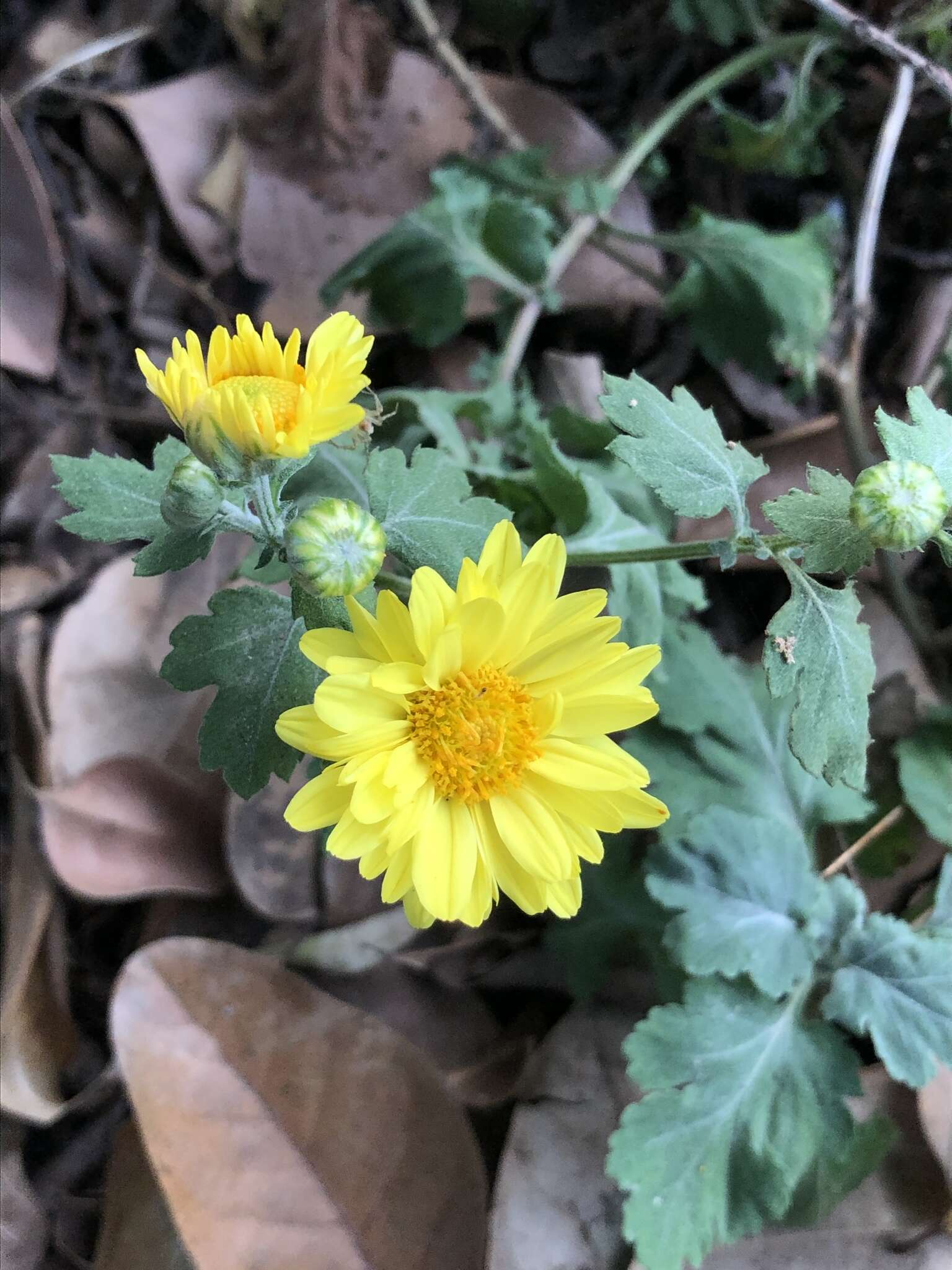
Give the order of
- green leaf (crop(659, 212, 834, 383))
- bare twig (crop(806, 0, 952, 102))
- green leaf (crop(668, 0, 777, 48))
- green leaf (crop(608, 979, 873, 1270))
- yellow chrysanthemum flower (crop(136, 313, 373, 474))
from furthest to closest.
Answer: green leaf (crop(668, 0, 777, 48)) → green leaf (crop(659, 212, 834, 383)) → bare twig (crop(806, 0, 952, 102)) → green leaf (crop(608, 979, 873, 1270)) → yellow chrysanthemum flower (crop(136, 313, 373, 474))

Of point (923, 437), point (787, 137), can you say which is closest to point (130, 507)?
point (923, 437)

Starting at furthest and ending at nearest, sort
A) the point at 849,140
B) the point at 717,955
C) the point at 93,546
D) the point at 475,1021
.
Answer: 1. the point at 849,140
2. the point at 93,546
3. the point at 475,1021
4. the point at 717,955

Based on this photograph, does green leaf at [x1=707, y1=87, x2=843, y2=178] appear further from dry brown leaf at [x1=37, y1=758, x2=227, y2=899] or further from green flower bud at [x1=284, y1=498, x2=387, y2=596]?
dry brown leaf at [x1=37, y1=758, x2=227, y2=899]

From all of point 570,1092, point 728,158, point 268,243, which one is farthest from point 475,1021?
point 728,158

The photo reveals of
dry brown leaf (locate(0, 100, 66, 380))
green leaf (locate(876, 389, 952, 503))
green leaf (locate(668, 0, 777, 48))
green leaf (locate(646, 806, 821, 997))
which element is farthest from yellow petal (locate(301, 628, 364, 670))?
green leaf (locate(668, 0, 777, 48))

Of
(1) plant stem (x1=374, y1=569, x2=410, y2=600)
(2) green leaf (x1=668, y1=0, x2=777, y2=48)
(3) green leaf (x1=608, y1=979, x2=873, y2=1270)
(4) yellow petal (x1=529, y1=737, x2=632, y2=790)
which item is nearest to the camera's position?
(4) yellow petal (x1=529, y1=737, x2=632, y2=790)

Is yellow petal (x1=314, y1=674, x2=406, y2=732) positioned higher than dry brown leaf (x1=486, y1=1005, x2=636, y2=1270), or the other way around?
yellow petal (x1=314, y1=674, x2=406, y2=732)

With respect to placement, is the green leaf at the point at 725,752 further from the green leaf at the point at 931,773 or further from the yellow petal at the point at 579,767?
the yellow petal at the point at 579,767

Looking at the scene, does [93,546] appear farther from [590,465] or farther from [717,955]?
[717,955]
